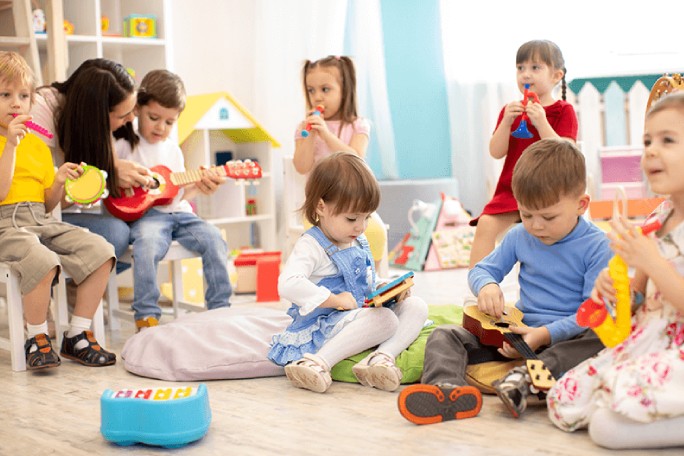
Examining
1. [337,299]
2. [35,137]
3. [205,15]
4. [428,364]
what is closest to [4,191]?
[35,137]

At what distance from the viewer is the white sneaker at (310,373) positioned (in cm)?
198

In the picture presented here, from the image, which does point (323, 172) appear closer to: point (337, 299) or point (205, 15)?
point (337, 299)

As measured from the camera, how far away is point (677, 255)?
157 cm

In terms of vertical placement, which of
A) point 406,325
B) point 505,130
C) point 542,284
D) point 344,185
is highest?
point 505,130

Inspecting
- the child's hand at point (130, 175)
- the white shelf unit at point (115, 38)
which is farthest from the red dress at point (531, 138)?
the white shelf unit at point (115, 38)

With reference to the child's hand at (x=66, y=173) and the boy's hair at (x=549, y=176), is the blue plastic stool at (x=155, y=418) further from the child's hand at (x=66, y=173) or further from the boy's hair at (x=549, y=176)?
the child's hand at (x=66, y=173)

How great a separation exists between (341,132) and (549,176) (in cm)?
123

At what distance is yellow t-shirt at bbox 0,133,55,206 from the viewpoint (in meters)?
2.40

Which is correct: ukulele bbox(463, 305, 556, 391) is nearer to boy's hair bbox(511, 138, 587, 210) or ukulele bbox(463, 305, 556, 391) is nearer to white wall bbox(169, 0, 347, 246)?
boy's hair bbox(511, 138, 587, 210)

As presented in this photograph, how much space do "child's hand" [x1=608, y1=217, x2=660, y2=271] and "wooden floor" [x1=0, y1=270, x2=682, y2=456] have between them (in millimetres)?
313

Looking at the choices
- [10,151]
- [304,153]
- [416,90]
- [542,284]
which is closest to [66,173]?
[10,151]

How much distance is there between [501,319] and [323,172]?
52 cm

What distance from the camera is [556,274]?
74.1 inches

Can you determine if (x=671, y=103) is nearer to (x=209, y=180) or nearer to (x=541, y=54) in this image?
(x=541, y=54)
